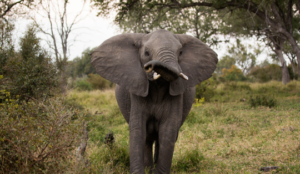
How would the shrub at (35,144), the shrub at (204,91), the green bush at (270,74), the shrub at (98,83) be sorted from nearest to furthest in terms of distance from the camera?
1. the shrub at (35,144)
2. the shrub at (204,91)
3. the shrub at (98,83)
4. the green bush at (270,74)

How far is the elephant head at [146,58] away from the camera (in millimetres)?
3182

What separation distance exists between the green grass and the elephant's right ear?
0.93 meters

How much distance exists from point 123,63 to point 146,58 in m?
0.37

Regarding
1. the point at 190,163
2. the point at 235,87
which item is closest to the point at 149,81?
the point at 190,163

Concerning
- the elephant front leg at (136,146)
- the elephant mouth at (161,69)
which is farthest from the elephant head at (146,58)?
the elephant front leg at (136,146)

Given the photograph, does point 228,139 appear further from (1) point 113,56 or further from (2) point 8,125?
(2) point 8,125

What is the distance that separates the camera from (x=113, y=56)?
141 inches

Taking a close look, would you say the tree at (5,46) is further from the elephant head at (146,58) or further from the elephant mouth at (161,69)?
the elephant mouth at (161,69)

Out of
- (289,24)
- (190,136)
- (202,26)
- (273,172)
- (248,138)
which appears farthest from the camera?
(202,26)

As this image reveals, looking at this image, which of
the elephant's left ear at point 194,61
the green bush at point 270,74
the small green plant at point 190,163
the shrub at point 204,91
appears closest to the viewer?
the elephant's left ear at point 194,61

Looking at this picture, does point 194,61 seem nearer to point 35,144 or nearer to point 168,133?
point 168,133

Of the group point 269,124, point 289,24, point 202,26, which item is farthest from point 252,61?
→ point 269,124

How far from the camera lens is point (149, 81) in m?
3.36

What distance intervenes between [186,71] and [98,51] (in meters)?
1.20
